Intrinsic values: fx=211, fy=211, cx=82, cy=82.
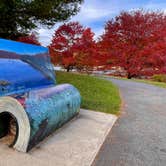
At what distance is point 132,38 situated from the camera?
1678 centimetres

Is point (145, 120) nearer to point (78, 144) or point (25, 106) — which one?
point (78, 144)


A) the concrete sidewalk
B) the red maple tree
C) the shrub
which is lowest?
the shrub

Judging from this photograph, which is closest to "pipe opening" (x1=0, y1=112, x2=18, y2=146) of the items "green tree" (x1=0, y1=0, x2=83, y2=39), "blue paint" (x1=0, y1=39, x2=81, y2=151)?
"blue paint" (x1=0, y1=39, x2=81, y2=151)

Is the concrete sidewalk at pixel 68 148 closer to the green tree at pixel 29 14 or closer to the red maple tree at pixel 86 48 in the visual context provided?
→ the green tree at pixel 29 14

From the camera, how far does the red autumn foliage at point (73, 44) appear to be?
16.3 m

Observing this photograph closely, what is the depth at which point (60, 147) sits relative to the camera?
2.94 meters

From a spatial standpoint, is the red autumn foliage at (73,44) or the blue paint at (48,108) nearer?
the blue paint at (48,108)

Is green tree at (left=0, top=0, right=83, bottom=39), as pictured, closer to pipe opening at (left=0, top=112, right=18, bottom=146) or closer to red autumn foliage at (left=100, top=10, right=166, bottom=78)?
pipe opening at (left=0, top=112, right=18, bottom=146)

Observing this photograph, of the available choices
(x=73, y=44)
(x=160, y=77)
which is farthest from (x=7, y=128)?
(x=160, y=77)

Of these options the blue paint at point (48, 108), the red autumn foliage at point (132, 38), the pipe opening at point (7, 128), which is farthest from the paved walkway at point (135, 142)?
the red autumn foliage at point (132, 38)

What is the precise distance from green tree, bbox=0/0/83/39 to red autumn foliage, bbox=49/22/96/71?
23.4 ft

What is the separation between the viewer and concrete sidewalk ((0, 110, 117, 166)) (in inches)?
98.0

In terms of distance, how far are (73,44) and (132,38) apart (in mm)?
4735

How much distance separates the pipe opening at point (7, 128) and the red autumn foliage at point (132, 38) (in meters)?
14.3
